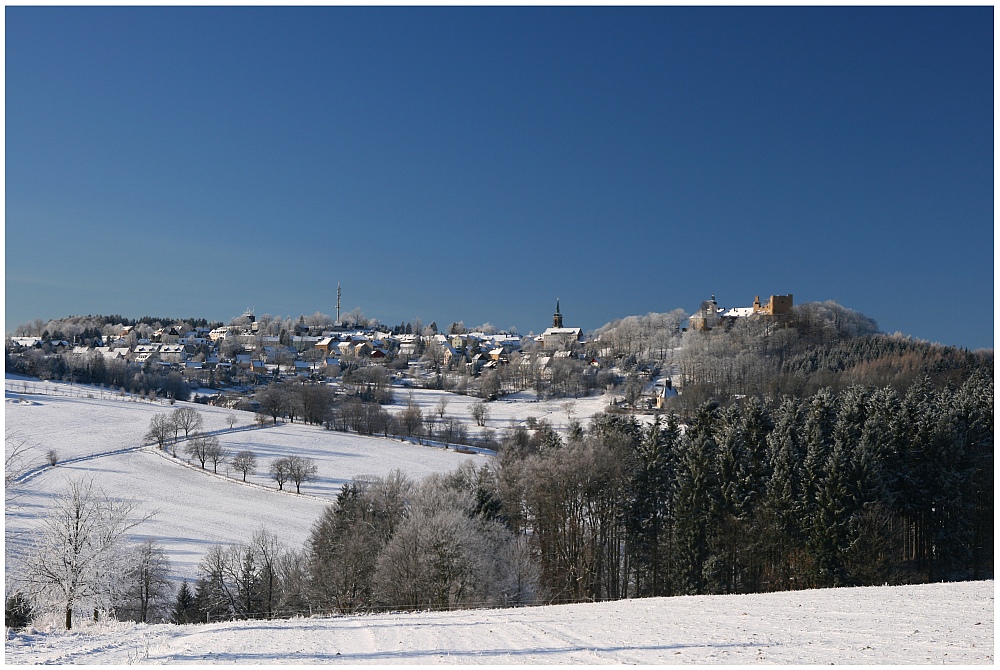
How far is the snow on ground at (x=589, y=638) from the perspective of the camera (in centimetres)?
1102

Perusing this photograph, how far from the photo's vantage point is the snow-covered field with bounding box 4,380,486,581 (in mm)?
41688

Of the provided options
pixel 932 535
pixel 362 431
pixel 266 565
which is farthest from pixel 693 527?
pixel 362 431

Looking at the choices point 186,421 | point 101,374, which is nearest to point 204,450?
point 186,421

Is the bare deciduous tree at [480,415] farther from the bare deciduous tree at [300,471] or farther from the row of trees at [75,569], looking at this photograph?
the row of trees at [75,569]

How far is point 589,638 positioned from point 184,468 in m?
57.3

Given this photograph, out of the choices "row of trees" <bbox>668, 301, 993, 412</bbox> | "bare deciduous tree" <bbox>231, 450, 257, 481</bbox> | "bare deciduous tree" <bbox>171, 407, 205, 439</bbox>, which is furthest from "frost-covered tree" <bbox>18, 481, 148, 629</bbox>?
"row of trees" <bbox>668, 301, 993, 412</bbox>

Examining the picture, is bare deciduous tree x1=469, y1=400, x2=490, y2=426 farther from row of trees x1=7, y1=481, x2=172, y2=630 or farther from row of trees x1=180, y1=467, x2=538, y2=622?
row of trees x1=7, y1=481, x2=172, y2=630

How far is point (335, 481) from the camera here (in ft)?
191

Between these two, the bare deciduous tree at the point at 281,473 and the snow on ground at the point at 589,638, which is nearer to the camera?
the snow on ground at the point at 589,638

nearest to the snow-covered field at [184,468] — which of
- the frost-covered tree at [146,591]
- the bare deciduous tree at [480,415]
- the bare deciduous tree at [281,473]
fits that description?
the bare deciduous tree at [281,473]

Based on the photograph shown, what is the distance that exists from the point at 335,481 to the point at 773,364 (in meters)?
79.9

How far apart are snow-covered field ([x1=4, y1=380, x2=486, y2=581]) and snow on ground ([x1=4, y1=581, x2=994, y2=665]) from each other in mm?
23169

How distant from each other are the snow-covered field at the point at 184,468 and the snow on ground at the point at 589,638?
912 inches

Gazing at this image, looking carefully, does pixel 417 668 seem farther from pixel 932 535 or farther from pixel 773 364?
pixel 773 364
